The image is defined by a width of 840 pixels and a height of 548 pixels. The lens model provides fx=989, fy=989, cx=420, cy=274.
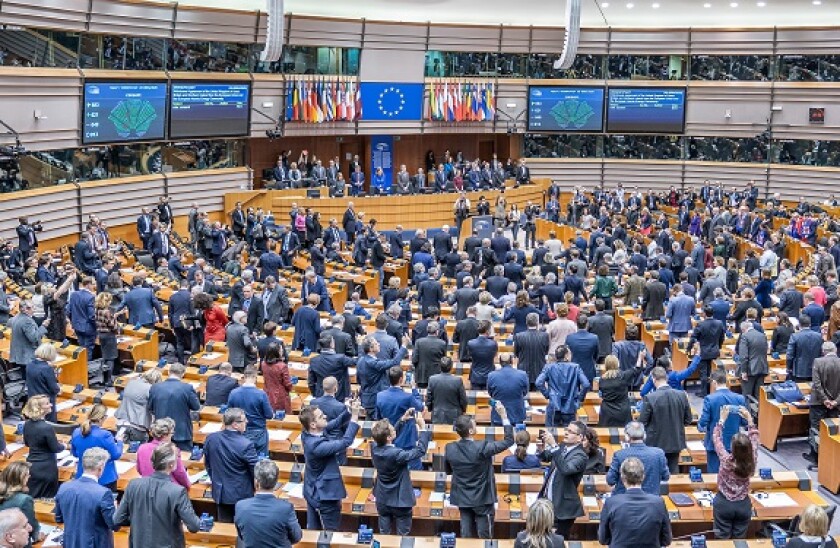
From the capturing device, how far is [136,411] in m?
11.2

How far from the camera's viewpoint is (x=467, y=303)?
671 inches

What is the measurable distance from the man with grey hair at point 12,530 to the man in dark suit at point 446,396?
206 inches

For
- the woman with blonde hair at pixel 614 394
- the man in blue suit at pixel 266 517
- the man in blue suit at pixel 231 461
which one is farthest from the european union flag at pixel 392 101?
the man in blue suit at pixel 266 517

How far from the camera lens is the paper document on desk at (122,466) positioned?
10219 millimetres

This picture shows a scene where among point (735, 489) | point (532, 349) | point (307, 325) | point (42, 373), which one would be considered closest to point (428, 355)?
point (532, 349)

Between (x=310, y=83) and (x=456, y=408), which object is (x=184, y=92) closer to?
(x=310, y=83)

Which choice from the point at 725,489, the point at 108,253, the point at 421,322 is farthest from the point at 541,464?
the point at 108,253

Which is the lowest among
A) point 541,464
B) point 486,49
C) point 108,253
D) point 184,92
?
point 541,464

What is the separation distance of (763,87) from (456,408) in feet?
93.0

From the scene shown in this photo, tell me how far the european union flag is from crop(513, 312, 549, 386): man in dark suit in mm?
21755

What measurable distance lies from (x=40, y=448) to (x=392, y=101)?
26555 millimetres

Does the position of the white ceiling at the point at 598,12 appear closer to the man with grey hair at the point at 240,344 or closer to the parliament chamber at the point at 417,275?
the parliament chamber at the point at 417,275

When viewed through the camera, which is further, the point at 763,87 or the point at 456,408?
the point at 763,87

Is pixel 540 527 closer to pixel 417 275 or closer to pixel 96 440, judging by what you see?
pixel 96 440
